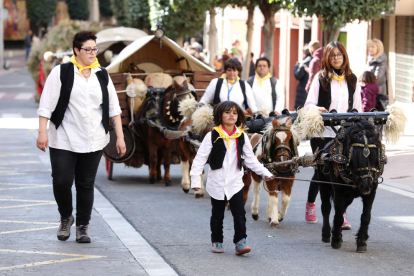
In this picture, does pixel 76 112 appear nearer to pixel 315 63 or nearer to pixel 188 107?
pixel 188 107

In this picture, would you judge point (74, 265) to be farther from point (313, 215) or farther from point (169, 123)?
point (169, 123)

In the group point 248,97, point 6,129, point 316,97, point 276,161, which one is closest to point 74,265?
point 276,161

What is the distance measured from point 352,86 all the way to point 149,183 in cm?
501

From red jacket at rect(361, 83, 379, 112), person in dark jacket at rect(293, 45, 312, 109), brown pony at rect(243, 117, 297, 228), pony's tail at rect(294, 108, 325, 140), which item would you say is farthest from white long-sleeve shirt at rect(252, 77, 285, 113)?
person in dark jacket at rect(293, 45, 312, 109)

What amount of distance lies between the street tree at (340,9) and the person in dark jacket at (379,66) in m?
0.64

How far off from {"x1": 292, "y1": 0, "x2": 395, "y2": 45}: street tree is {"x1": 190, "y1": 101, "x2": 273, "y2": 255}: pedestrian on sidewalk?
8.13 metres

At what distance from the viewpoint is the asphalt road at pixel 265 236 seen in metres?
6.68

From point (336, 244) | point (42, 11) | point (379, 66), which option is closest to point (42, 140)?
point (336, 244)

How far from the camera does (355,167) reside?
22.1ft

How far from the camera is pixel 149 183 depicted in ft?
40.1

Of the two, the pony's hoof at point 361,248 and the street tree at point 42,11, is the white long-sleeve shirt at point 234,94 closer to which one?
the pony's hoof at point 361,248

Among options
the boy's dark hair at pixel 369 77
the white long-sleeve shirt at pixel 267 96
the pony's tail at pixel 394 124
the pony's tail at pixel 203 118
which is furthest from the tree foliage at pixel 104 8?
the pony's tail at pixel 394 124

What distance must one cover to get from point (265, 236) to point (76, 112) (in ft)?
7.92

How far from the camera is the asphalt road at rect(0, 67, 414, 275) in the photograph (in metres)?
6.68
